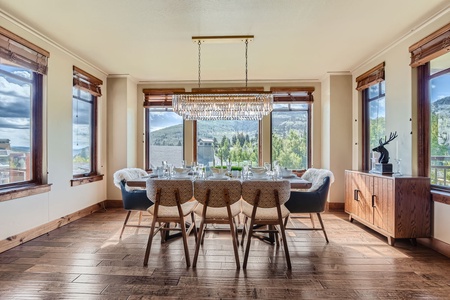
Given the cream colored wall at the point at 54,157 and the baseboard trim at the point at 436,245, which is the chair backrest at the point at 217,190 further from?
the baseboard trim at the point at 436,245

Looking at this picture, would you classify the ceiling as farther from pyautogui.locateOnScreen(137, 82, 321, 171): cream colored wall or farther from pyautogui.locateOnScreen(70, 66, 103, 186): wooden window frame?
pyautogui.locateOnScreen(137, 82, 321, 171): cream colored wall

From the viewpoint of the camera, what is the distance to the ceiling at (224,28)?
8.63 feet

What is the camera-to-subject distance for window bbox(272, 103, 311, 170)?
17.6 ft

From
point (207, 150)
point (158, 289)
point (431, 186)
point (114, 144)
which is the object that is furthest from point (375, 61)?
point (114, 144)

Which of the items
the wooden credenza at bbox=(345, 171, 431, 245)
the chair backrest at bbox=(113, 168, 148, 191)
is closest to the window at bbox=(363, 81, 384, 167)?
the wooden credenza at bbox=(345, 171, 431, 245)

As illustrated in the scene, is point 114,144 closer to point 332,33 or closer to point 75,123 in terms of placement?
point 75,123

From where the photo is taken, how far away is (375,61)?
13.4 ft

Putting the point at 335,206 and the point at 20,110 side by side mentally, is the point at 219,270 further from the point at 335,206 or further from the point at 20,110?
the point at 335,206

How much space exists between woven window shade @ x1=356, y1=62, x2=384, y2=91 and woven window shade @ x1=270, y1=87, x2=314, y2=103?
935 mm

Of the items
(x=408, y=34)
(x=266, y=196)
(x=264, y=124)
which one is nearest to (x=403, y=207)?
(x=266, y=196)

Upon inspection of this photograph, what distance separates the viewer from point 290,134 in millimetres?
5371

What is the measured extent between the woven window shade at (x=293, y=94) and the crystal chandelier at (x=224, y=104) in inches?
62.6

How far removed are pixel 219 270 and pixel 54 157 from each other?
2.85 m

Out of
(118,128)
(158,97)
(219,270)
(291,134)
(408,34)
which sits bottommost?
(219,270)
